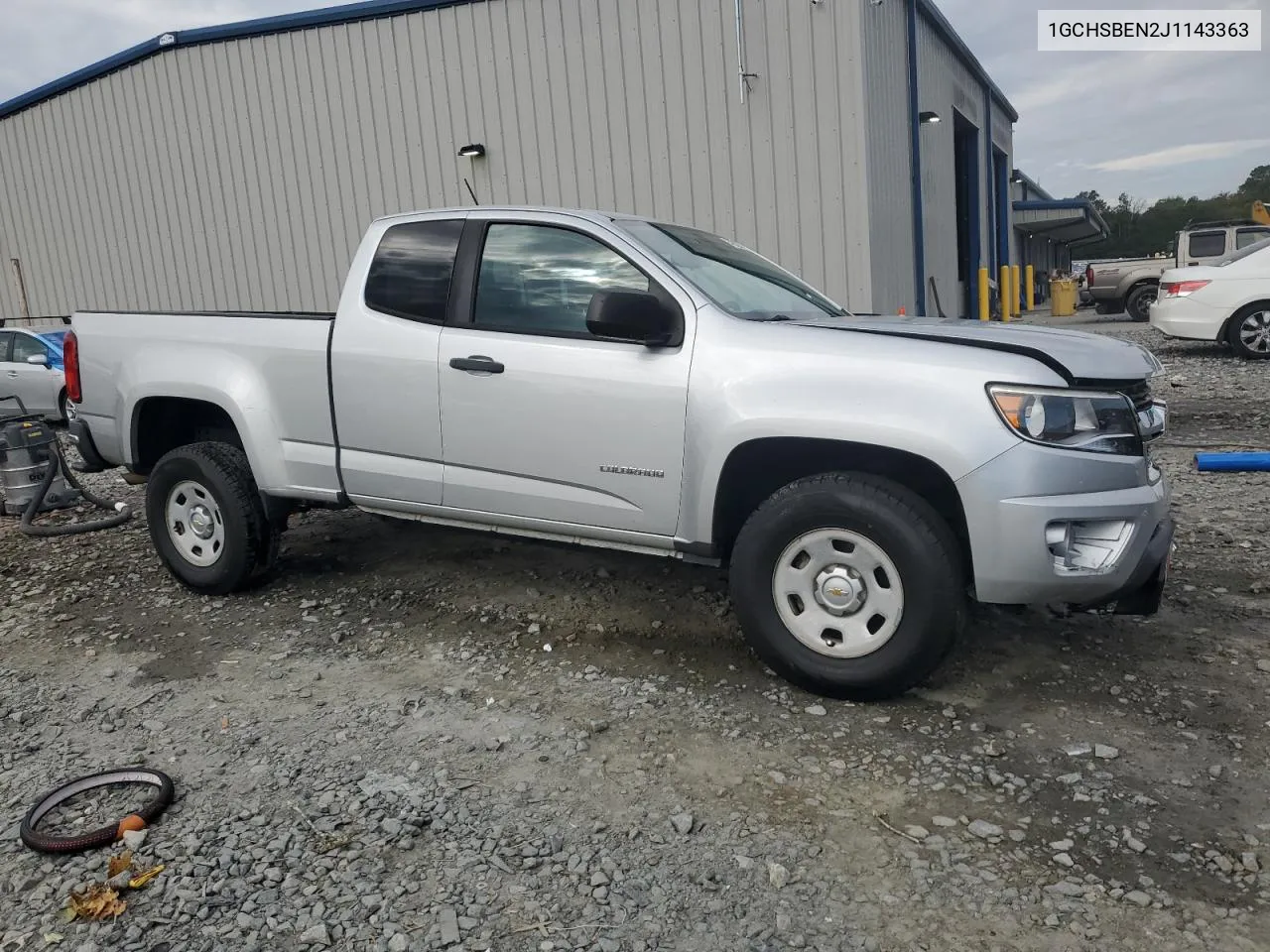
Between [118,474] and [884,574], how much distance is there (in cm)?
778

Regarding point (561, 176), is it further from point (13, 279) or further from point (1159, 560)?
point (13, 279)

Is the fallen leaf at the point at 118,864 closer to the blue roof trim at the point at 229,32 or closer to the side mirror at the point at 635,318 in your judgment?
the side mirror at the point at 635,318

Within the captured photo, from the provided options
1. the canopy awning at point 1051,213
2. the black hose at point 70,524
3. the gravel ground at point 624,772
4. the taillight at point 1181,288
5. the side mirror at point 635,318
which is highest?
the canopy awning at point 1051,213

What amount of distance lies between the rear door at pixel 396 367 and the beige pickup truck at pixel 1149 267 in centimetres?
1921

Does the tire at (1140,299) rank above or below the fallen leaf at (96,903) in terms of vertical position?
above

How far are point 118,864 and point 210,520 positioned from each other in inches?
99.3

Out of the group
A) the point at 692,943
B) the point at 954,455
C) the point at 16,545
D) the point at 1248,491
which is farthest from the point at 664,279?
the point at 16,545

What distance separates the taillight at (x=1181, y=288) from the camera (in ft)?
40.8

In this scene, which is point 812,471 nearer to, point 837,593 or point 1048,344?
point 837,593

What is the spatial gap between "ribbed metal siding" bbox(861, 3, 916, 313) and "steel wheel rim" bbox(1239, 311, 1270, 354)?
13.1 ft

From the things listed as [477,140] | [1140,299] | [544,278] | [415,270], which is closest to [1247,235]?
[1140,299]

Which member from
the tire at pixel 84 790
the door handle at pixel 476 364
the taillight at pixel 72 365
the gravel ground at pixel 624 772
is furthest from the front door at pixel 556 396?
the taillight at pixel 72 365

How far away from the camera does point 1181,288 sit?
12609 millimetres

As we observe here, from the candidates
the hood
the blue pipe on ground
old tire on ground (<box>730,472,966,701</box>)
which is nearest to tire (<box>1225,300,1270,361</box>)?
the blue pipe on ground
